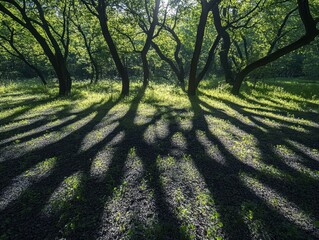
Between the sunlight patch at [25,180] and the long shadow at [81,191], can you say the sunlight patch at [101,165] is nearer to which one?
the long shadow at [81,191]

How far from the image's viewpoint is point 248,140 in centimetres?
789

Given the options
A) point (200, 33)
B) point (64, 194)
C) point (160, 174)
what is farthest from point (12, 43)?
point (160, 174)

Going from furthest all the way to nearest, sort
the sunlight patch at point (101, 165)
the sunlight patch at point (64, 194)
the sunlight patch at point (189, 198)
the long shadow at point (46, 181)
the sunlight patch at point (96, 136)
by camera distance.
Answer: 1. the sunlight patch at point (96, 136)
2. the sunlight patch at point (101, 165)
3. the sunlight patch at point (64, 194)
4. the long shadow at point (46, 181)
5. the sunlight patch at point (189, 198)

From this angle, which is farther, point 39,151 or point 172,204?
point 39,151

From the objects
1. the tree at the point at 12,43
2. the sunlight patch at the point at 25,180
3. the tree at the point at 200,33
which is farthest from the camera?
the tree at the point at 12,43

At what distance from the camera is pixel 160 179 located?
5.42 m

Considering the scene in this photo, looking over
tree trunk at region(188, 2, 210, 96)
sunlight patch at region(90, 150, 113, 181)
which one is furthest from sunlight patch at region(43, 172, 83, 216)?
tree trunk at region(188, 2, 210, 96)

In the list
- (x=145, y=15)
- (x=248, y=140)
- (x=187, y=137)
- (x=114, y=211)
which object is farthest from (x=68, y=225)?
(x=145, y=15)

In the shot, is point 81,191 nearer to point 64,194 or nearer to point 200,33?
point 64,194

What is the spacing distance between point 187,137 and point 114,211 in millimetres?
4364

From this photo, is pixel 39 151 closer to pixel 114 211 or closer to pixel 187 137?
pixel 114 211

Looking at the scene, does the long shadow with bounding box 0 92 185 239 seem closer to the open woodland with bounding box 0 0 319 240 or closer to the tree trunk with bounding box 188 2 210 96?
the open woodland with bounding box 0 0 319 240

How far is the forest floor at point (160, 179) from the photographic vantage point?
13.2 feet

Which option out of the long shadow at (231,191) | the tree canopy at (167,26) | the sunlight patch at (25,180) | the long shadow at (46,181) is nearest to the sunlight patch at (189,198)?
the long shadow at (231,191)
